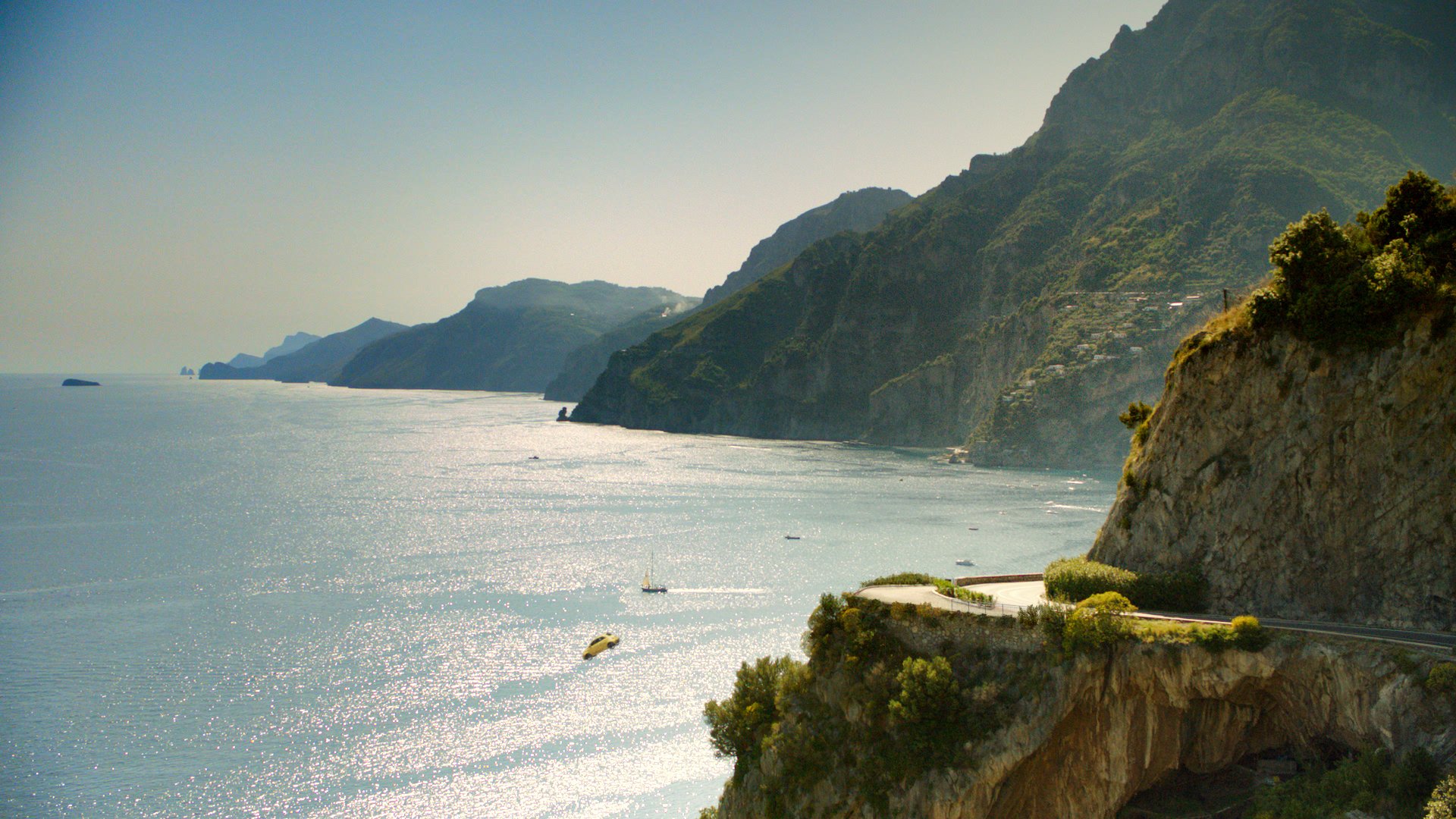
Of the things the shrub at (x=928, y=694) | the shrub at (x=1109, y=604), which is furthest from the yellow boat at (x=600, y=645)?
the shrub at (x=1109, y=604)

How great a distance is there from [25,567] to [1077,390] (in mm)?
152714

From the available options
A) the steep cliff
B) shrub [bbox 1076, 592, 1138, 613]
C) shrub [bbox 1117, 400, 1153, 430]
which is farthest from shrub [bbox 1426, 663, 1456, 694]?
shrub [bbox 1117, 400, 1153, 430]

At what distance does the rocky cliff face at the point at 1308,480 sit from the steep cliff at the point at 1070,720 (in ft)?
10.5

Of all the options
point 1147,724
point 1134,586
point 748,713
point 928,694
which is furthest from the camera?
point 748,713

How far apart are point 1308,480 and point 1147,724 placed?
793 cm

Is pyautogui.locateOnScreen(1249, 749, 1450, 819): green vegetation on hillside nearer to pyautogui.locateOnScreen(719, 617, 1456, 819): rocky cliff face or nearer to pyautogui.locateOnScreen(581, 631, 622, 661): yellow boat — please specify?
pyautogui.locateOnScreen(719, 617, 1456, 819): rocky cliff face

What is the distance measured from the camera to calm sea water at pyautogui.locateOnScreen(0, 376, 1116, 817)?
42312mm

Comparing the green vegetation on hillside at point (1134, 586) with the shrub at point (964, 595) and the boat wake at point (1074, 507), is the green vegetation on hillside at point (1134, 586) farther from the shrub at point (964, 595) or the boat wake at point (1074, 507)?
the boat wake at point (1074, 507)

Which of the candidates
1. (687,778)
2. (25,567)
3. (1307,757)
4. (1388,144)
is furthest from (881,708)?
(1388,144)

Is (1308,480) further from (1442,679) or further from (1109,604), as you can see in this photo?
(1442,679)

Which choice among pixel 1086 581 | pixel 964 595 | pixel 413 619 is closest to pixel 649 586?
pixel 413 619

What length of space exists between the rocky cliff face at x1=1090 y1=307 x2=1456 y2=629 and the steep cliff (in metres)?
3.19

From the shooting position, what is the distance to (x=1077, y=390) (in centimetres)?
15638

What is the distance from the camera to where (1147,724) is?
21.5 metres
